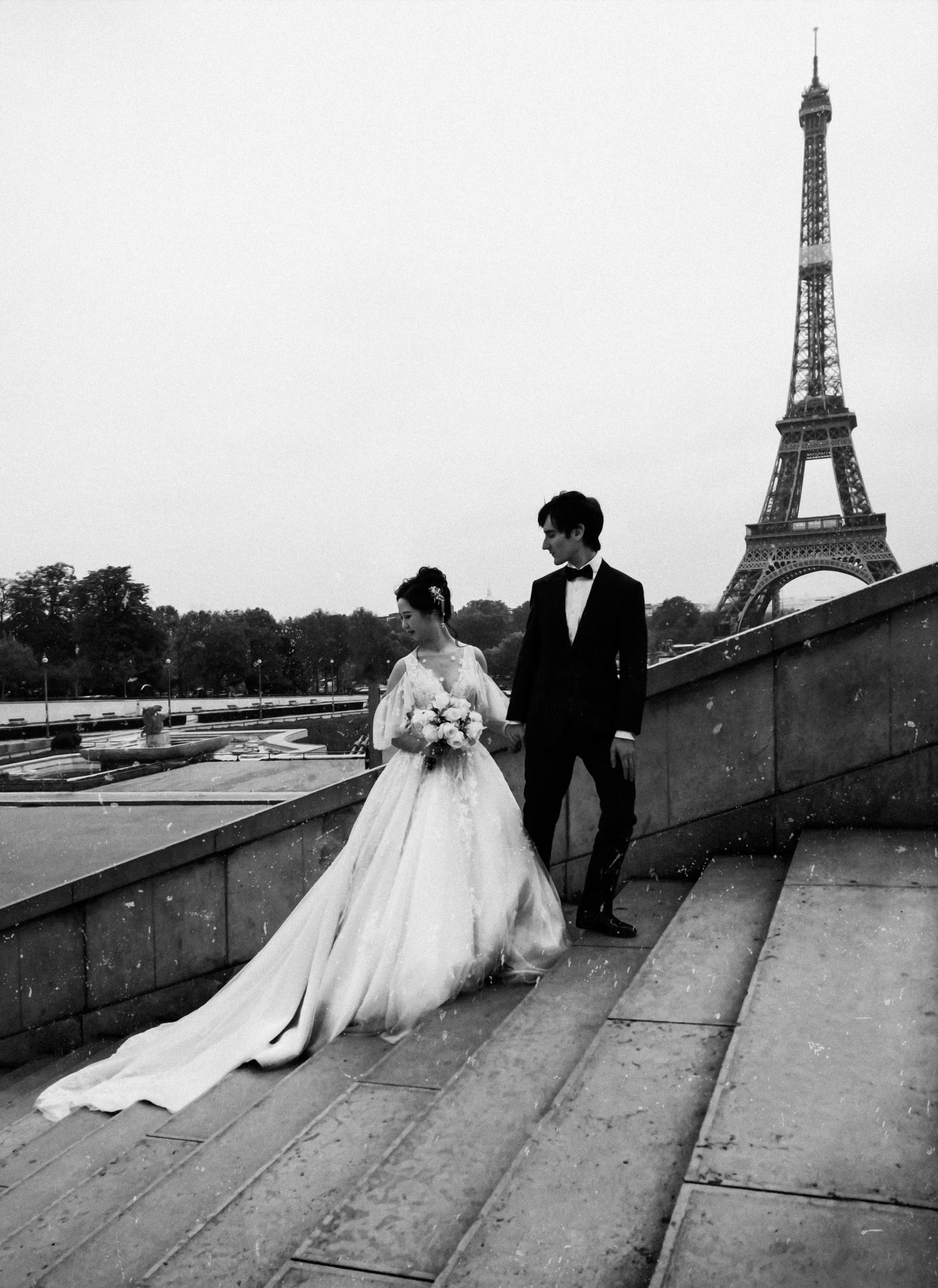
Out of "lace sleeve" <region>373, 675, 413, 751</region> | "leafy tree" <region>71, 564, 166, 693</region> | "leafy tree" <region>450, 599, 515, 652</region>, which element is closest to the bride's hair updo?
"lace sleeve" <region>373, 675, 413, 751</region>

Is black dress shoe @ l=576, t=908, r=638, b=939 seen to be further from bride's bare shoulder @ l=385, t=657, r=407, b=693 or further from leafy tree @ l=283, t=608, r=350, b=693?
leafy tree @ l=283, t=608, r=350, b=693

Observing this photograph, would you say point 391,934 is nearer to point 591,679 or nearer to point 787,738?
point 591,679

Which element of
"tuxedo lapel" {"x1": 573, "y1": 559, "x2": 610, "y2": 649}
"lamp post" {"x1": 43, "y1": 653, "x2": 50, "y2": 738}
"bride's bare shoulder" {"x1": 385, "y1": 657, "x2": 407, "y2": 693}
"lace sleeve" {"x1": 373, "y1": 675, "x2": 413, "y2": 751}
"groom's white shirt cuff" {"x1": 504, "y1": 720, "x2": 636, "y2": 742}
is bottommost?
"lamp post" {"x1": 43, "y1": 653, "x2": 50, "y2": 738}

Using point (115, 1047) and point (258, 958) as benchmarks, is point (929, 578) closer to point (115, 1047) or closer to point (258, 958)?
point (258, 958)

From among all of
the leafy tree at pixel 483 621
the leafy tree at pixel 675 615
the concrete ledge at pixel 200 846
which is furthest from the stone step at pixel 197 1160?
the leafy tree at pixel 483 621

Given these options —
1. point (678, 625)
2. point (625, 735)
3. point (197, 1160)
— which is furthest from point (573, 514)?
point (678, 625)

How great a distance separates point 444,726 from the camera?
425 cm

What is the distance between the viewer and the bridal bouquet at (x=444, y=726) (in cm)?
426

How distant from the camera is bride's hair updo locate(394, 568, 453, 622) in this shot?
4.41 meters

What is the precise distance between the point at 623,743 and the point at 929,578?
1980 millimetres

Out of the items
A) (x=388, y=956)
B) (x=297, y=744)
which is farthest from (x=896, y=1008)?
(x=297, y=744)

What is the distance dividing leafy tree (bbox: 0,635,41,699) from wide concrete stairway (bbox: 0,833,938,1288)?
7427cm

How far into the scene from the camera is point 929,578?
4.76 meters

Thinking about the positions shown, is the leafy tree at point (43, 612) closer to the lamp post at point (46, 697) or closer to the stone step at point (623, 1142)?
the lamp post at point (46, 697)
